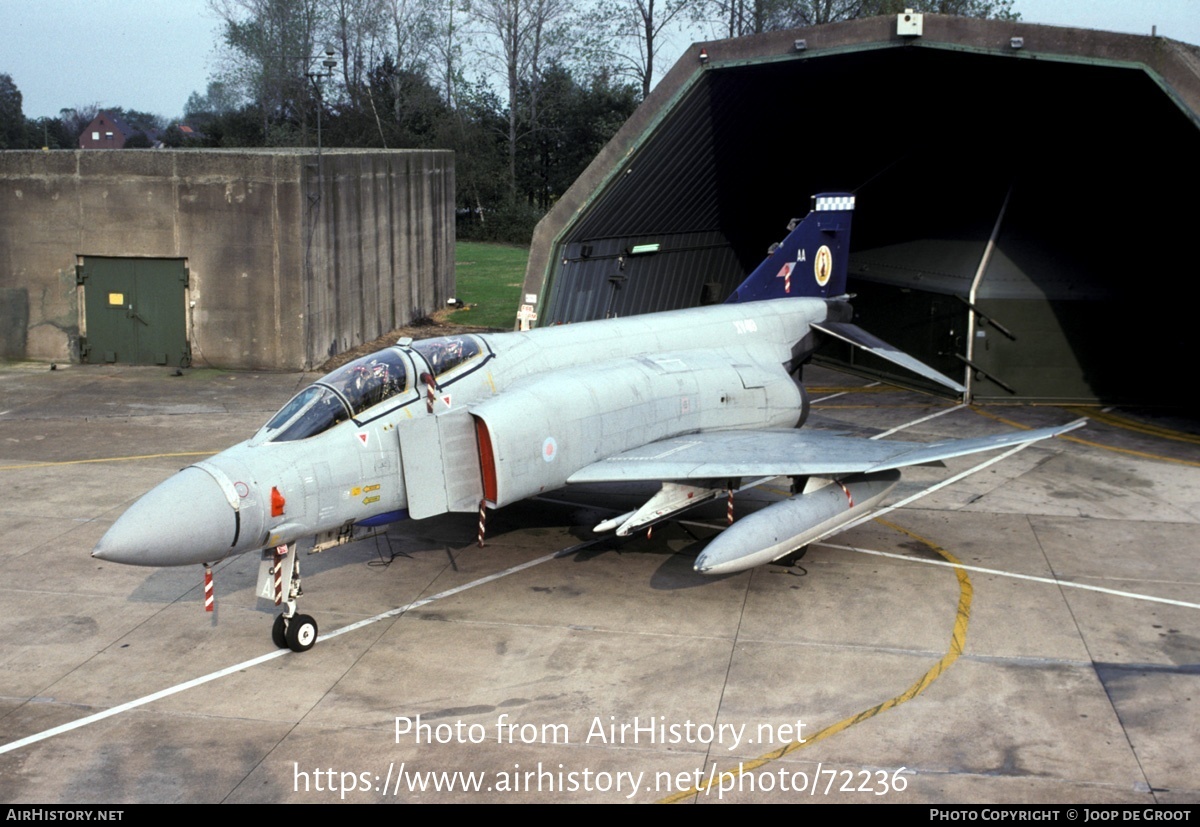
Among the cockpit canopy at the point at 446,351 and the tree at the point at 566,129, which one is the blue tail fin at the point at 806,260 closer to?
the cockpit canopy at the point at 446,351

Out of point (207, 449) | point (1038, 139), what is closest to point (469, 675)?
point (207, 449)

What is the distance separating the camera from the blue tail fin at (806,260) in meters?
19.2

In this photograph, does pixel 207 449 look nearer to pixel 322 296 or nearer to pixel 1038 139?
pixel 322 296

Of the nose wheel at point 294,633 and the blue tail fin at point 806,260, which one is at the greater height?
the blue tail fin at point 806,260

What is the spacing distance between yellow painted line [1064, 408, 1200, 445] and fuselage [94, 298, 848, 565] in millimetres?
8674

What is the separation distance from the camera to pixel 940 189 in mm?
25031

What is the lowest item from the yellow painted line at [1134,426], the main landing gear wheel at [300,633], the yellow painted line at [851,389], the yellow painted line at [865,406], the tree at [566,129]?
the main landing gear wheel at [300,633]

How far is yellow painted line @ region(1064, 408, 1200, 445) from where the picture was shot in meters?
20.7

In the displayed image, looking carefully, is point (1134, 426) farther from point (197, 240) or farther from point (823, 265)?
point (197, 240)

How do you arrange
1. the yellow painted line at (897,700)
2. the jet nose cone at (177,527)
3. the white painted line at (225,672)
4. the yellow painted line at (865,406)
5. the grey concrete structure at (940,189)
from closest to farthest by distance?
1. the yellow painted line at (897,700)
2. the white painted line at (225,672)
3. the jet nose cone at (177,527)
4. the grey concrete structure at (940,189)
5. the yellow painted line at (865,406)

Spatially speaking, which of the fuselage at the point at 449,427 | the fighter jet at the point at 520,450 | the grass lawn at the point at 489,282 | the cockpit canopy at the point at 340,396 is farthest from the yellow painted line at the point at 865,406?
the cockpit canopy at the point at 340,396

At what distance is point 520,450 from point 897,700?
15.7ft

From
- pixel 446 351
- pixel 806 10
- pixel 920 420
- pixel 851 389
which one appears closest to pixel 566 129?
pixel 806 10

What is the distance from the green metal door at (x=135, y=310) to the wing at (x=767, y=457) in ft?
50.4
